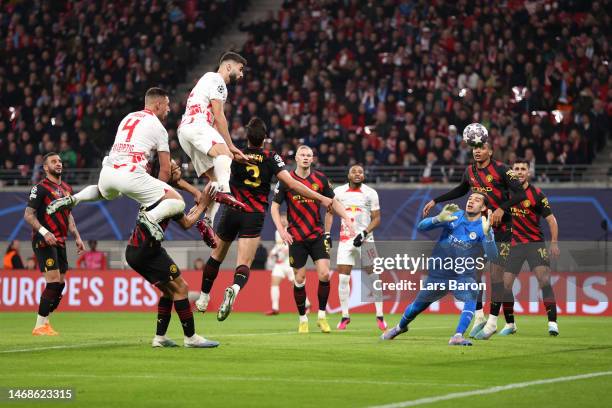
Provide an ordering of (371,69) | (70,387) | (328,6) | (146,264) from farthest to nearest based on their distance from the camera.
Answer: (328,6) → (371,69) → (146,264) → (70,387)

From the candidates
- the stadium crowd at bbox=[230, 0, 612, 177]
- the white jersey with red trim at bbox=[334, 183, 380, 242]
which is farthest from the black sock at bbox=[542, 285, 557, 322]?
the stadium crowd at bbox=[230, 0, 612, 177]

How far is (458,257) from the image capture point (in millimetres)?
13047

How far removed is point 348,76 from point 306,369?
911 inches

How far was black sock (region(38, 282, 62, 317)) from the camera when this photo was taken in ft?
52.9

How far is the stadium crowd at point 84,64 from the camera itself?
109 ft

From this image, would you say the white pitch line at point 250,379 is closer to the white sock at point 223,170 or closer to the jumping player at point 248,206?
the white sock at point 223,170

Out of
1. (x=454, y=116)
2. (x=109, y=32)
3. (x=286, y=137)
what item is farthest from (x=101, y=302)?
(x=109, y=32)

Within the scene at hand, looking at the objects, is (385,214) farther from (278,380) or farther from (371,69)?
(278,380)

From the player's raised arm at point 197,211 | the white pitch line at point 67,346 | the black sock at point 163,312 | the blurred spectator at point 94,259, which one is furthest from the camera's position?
the blurred spectator at point 94,259

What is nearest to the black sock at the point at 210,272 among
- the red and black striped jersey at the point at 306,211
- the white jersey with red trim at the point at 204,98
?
the white jersey with red trim at the point at 204,98

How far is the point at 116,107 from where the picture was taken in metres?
34.0

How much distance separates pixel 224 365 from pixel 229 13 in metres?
30.0

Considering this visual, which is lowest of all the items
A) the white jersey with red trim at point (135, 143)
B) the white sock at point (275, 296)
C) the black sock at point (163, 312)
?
the white sock at point (275, 296)

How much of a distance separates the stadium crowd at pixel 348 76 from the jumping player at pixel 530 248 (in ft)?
33.4
